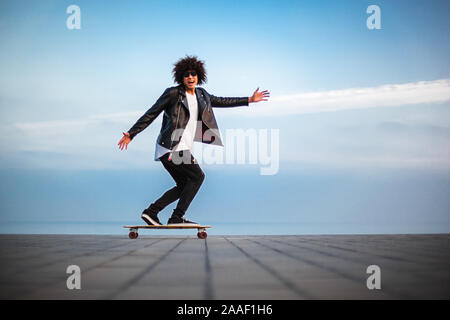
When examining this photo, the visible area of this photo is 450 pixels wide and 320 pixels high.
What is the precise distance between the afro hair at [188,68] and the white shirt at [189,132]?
0.30m

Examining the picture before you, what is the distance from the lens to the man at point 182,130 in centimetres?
543

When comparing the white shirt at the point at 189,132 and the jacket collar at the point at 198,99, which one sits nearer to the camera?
the white shirt at the point at 189,132

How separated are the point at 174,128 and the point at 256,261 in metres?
2.92

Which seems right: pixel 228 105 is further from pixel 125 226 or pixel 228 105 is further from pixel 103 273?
pixel 103 273

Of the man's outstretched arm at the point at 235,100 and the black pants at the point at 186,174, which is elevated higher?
the man's outstretched arm at the point at 235,100

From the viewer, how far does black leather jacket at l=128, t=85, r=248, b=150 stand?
5492 millimetres

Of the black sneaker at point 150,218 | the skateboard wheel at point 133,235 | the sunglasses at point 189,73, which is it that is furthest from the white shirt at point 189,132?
the skateboard wheel at point 133,235

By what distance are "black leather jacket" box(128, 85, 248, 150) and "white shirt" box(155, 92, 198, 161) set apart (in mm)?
41

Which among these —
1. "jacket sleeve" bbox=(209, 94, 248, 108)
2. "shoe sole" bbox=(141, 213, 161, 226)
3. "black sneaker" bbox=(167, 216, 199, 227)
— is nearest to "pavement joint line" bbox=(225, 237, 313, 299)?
"black sneaker" bbox=(167, 216, 199, 227)

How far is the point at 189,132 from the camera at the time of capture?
221 inches

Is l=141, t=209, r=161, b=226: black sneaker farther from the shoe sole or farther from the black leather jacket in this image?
the black leather jacket

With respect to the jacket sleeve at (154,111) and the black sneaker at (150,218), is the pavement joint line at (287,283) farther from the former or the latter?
the jacket sleeve at (154,111)
